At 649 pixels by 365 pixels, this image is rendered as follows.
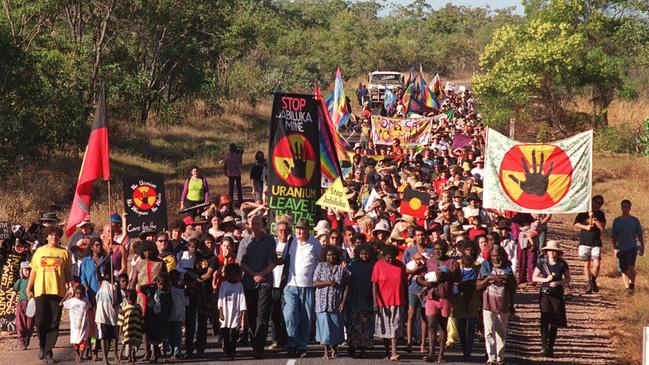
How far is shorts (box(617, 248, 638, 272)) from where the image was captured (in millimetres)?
20297

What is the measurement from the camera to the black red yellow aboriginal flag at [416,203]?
19.6 metres

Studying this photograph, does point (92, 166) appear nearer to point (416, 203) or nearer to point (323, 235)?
point (323, 235)

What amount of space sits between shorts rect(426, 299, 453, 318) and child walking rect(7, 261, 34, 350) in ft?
15.5

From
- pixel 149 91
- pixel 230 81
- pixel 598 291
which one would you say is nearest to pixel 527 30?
pixel 149 91

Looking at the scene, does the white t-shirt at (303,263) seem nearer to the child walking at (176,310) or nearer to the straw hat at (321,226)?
the straw hat at (321,226)

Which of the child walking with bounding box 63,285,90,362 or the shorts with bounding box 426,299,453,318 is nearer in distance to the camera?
the child walking with bounding box 63,285,90,362

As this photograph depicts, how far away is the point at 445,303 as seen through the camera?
48.4 feet

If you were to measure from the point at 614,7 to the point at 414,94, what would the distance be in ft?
28.5

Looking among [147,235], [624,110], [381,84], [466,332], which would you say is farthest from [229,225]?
[381,84]

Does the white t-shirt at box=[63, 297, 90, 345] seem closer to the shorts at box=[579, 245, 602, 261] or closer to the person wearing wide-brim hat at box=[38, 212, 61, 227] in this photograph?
the person wearing wide-brim hat at box=[38, 212, 61, 227]

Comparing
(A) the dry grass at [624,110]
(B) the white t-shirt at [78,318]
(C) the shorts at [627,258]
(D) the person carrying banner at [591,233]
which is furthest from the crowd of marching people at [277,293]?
(A) the dry grass at [624,110]

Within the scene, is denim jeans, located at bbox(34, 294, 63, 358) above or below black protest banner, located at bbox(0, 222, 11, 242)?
below

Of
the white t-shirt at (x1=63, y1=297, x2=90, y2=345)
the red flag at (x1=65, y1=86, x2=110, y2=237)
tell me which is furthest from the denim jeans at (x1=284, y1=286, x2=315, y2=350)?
the red flag at (x1=65, y1=86, x2=110, y2=237)

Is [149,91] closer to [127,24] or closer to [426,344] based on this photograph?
[127,24]
